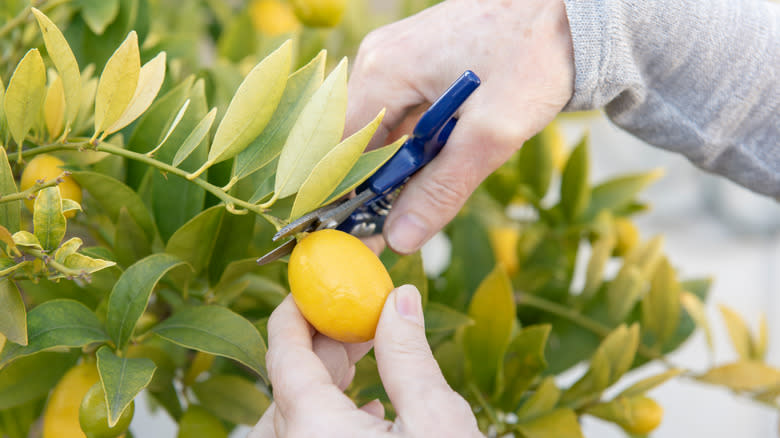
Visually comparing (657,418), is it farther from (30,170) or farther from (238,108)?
(30,170)

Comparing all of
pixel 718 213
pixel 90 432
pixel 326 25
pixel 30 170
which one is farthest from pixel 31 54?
pixel 718 213

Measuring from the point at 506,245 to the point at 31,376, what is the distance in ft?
1.92

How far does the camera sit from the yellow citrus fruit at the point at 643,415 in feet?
1.78

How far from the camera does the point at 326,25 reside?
0.78 metres

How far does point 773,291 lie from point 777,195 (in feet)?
3.56

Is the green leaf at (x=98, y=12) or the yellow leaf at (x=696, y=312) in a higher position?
the green leaf at (x=98, y=12)

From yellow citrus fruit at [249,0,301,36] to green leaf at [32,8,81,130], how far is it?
566 millimetres

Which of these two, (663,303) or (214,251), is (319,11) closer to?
(214,251)

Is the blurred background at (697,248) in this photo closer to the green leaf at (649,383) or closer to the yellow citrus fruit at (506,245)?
the yellow citrus fruit at (506,245)

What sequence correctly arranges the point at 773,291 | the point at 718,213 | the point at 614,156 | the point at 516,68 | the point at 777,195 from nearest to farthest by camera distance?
the point at 516,68, the point at 777,195, the point at 773,291, the point at 718,213, the point at 614,156

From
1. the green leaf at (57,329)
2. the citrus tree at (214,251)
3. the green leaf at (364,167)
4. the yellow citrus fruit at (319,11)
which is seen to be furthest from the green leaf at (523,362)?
the yellow citrus fruit at (319,11)

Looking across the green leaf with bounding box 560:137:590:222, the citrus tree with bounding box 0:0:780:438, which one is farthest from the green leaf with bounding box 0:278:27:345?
the green leaf with bounding box 560:137:590:222

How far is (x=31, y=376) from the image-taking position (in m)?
0.44

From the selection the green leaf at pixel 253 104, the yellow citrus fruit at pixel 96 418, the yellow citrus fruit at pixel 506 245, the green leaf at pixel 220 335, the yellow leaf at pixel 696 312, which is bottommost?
the yellow citrus fruit at pixel 506 245
